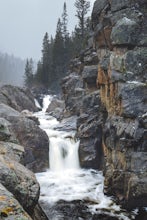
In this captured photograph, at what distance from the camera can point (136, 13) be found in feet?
96.0

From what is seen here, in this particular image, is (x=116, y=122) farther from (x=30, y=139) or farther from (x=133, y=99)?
(x=30, y=139)

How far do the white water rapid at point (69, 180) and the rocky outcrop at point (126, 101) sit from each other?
61.3 inches

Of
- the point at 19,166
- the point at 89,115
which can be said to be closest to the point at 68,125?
the point at 89,115

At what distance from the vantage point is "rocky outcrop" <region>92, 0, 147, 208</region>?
83.6 feet

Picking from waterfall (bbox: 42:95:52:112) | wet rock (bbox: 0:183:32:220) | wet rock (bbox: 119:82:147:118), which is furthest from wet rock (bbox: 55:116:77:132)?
wet rock (bbox: 0:183:32:220)

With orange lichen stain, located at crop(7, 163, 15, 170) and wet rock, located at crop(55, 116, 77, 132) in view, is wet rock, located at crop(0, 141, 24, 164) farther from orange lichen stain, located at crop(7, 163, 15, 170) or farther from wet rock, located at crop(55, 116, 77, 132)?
wet rock, located at crop(55, 116, 77, 132)

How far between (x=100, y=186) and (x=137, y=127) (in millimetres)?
7429

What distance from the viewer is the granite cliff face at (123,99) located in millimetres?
25578

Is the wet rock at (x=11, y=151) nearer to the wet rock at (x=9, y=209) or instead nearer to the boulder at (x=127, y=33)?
the wet rock at (x=9, y=209)

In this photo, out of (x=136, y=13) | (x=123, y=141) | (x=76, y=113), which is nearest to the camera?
(x=123, y=141)

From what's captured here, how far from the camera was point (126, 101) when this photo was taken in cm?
2669

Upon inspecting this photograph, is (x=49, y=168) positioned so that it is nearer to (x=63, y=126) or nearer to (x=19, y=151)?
(x=63, y=126)

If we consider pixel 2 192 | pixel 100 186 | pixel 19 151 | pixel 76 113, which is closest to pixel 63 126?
pixel 76 113

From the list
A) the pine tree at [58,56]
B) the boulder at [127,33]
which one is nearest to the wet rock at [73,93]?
the boulder at [127,33]
